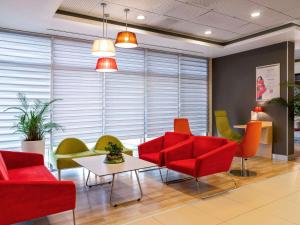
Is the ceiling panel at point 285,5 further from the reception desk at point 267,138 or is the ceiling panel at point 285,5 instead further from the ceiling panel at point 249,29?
the reception desk at point 267,138

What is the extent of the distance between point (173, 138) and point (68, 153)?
2.09 metres

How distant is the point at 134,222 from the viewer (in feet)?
9.37

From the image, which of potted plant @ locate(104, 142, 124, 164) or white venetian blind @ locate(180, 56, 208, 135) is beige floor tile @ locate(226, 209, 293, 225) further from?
white venetian blind @ locate(180, 56, 208, 135)

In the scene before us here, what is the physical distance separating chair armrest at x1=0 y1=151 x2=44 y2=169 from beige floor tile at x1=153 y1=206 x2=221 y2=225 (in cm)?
214

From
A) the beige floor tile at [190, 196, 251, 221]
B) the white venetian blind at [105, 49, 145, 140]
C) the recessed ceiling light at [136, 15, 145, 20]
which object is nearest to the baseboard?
the beige floor tile at [190, 196, 251, 221]

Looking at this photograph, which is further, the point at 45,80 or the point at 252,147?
the point at 45,80

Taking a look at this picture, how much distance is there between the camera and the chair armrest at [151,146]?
479 cm

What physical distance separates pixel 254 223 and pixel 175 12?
3.74 meters

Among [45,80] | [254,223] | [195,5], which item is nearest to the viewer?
[254,223]

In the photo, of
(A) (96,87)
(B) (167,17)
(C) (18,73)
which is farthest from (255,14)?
(C) (18,73)

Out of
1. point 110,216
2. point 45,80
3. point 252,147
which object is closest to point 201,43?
point 252,147

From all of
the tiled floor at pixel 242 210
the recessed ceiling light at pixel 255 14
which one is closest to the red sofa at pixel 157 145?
the tiled floor at pixel 242 210

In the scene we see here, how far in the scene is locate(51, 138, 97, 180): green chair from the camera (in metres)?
4.11

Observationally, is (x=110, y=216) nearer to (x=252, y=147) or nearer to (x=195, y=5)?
(x=252, y=147)
